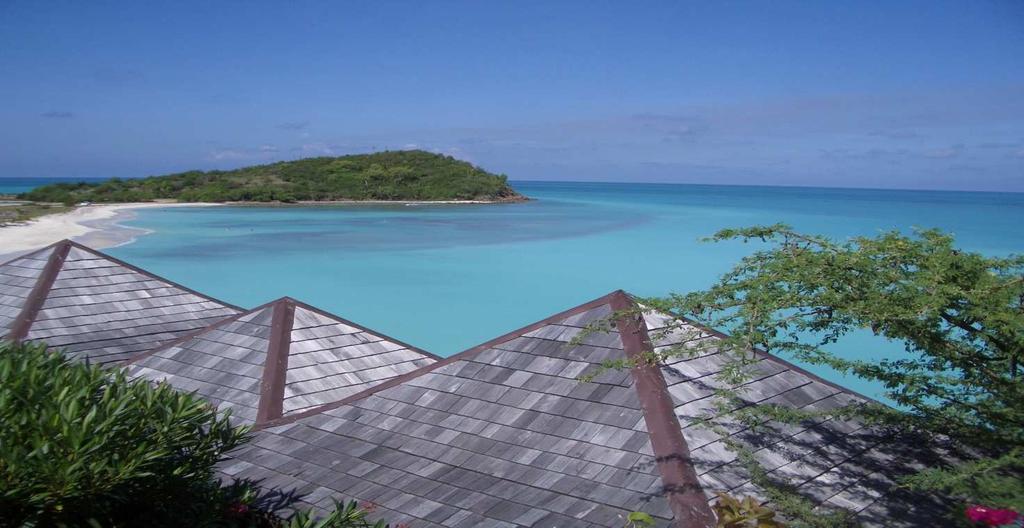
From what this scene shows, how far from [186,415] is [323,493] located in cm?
136

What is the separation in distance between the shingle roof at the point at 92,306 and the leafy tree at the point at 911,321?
5.22 meters

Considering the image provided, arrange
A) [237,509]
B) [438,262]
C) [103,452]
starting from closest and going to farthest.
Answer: [103,452]
[237,509]
[438,262]

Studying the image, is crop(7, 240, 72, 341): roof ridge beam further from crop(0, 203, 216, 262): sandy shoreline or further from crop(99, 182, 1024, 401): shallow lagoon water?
crop(0, 203, 216, 262): sandy shoreline

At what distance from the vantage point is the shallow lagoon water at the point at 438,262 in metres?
19.2

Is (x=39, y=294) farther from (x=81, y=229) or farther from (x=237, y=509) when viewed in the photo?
(x=81, y=229)

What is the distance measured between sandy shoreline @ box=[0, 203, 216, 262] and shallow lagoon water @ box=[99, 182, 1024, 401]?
1002 millimetres

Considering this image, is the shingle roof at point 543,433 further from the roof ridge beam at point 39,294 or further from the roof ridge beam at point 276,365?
the roof ridge beam at point 39,294

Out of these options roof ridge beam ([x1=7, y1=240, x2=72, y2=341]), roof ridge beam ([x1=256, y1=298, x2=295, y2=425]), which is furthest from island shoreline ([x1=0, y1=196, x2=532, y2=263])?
roof ridge beam ([x1=256, y1=298, x2=295, y2=425])

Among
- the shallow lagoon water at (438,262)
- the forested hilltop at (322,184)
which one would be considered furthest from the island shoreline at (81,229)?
the forested hilltop at (322,184)

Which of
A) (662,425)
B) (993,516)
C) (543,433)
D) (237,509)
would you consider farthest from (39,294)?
(993,516)

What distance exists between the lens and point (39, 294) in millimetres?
7223

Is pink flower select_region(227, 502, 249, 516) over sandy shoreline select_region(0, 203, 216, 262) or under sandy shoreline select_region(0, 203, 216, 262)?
over

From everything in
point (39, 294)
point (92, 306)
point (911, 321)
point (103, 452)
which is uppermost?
point (911, 321)

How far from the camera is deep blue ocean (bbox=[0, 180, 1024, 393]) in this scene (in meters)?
19.2
